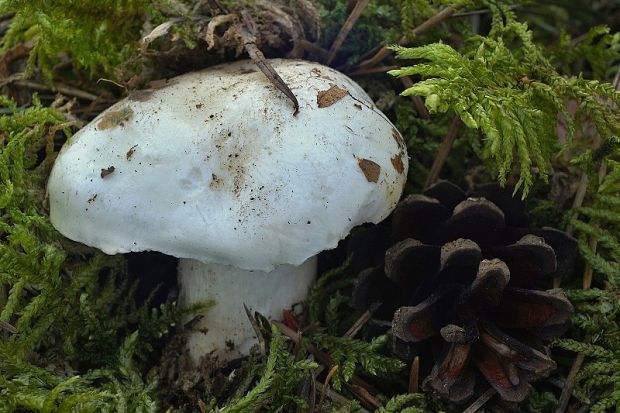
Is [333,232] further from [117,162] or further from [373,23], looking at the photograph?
[373,23]

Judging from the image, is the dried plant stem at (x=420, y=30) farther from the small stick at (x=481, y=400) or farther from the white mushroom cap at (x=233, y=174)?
the small stick at (x=481, y=400)

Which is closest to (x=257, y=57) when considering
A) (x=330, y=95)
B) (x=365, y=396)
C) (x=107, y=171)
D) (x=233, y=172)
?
(x=330, y=95)

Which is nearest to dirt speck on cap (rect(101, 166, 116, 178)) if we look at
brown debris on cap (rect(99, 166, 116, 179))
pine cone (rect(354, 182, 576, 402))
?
brown debris on cap (rect(99, 166, 116, 179))

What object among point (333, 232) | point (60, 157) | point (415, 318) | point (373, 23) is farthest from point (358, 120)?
point (60, 157)

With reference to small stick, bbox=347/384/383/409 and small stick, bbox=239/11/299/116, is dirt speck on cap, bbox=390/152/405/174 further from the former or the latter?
small stick, bbox=347/384/383/409

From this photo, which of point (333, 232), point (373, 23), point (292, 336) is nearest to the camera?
point (333, 232)

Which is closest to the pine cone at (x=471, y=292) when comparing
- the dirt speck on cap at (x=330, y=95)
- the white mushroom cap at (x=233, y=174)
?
the white mushroom cap at (x=233, y=174)
